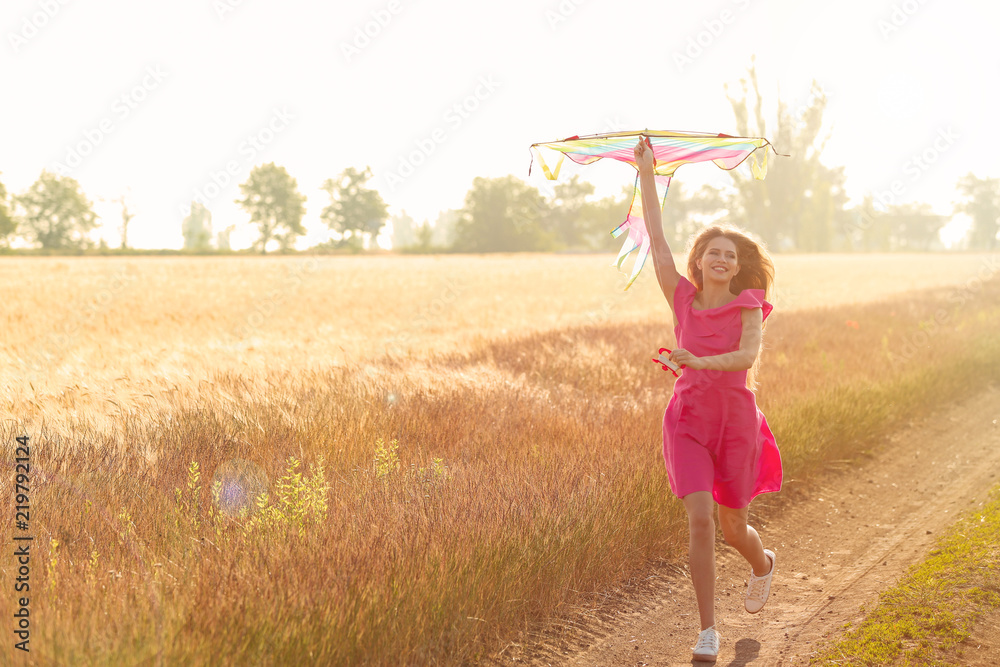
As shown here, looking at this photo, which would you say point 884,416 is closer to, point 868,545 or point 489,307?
point 868,545

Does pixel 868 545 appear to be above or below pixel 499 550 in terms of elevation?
below

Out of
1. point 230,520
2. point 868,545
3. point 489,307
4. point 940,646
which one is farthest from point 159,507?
point 489,307

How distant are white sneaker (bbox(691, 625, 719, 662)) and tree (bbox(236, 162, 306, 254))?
8059cm

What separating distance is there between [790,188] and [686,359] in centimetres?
7535

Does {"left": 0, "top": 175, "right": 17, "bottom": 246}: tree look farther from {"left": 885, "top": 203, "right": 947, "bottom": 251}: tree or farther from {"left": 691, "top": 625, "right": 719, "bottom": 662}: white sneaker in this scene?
{"left": 885, "top": 203, "right": 947, "bottom": 251}: tree

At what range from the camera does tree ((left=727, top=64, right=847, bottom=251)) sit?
65812mm

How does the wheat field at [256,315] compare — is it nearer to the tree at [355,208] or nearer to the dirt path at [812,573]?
the dirt path at [812,573]

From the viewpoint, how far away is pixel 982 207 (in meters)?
119

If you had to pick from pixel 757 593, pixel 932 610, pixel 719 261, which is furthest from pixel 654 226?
pixel 932 610

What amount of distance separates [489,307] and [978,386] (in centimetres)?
1139

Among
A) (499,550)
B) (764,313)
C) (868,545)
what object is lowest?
(868,545)

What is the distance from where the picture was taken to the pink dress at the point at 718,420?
3.55m

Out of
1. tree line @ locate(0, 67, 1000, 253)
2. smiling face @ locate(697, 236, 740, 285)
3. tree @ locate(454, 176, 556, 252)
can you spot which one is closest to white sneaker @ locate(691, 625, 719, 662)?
smiling face @ locate(697, 236, 740, 285)

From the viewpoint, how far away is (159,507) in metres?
4.05
